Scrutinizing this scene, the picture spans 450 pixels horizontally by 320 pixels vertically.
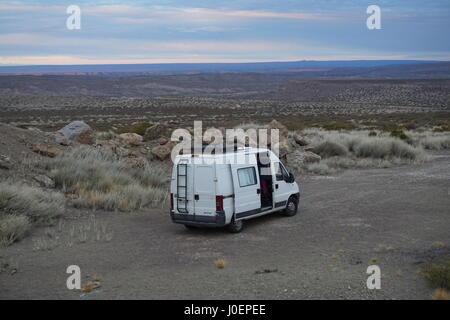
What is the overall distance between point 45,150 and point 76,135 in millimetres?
4495

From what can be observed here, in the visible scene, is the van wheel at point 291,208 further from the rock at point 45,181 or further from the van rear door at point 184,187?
the rock at point 45,181

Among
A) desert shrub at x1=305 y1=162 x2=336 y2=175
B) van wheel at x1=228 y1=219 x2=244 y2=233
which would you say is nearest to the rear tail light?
van wheel at x1=228 y1=219 x2=244 y2=233

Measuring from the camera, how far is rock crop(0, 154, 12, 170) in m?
14.6

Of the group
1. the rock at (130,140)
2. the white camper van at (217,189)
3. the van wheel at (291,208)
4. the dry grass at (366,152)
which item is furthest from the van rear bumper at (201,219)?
the dry grass at (366,152)

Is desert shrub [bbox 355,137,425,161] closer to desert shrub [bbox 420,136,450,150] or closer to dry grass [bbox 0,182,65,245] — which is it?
desert shrub [bbox 420,136,450,150]

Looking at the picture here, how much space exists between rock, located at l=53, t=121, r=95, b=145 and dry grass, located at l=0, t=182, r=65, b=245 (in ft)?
20.3

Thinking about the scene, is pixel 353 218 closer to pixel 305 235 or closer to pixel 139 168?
A: pixel 305 235

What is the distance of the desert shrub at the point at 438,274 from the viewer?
765 cm

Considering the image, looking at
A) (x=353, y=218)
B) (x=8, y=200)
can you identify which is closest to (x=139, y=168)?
(x=8, y=200)

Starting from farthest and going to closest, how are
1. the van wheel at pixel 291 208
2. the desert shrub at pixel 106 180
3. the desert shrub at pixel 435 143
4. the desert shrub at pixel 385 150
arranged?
the desert shrub at pixel 435 143
the desert shrub at pixel 385 150
the desert shrub at pixel 106 180
the van wheel at pixel 291 208

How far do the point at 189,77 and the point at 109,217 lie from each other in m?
168

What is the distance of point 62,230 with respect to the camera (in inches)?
469

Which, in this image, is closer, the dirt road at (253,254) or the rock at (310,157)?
the dirt road at (253,254)
